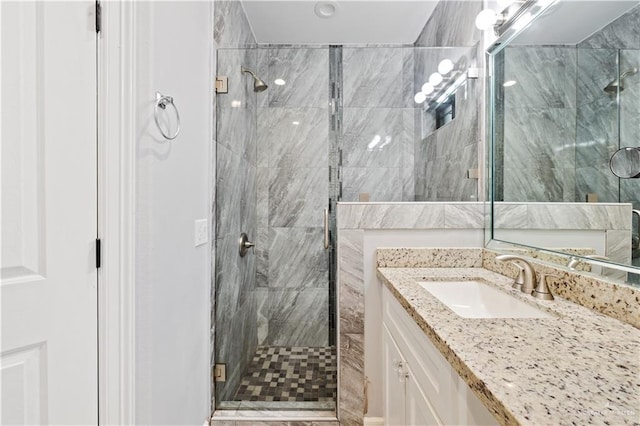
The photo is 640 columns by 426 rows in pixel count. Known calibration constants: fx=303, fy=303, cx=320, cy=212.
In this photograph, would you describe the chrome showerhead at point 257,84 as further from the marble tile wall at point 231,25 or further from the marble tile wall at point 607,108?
the marble tile wall at point 607,108

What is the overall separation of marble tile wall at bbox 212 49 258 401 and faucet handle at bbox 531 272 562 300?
1459 millimetres

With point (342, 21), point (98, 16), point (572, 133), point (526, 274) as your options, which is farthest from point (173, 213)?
point (342, 21)

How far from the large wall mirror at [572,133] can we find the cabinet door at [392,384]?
702 millimetres

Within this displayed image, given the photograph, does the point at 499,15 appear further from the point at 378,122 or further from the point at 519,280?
the point at 519,280

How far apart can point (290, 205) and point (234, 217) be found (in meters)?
0.51

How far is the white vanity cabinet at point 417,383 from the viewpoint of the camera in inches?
25.5

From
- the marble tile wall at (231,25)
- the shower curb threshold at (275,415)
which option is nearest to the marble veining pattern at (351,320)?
the shower curb threshold at (275,415)

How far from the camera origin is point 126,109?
958mm

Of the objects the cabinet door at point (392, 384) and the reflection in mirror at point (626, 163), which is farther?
the cabinet door at point (392, 384)

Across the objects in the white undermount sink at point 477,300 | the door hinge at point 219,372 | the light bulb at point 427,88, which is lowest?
the door hinge at point 219,372

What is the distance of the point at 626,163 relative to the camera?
83cm

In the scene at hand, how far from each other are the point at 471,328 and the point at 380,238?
2.70 feet

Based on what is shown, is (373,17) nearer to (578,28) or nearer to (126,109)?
(578,28)

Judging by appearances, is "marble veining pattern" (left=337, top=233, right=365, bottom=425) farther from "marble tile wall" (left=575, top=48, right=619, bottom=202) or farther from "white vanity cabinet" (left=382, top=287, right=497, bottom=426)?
"marble tile wall" (left=575, top=48, right=619, bottom=202)
